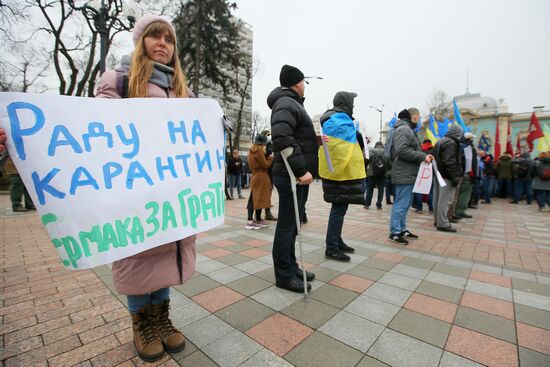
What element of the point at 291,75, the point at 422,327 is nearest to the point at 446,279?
the point at 422,327

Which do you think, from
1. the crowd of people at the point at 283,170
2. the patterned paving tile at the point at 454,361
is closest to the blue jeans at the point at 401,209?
the crowd of people at the point at 283,170

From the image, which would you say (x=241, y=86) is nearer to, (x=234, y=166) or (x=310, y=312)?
(x=234, y=166)

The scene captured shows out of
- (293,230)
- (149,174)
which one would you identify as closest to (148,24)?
(149,174)

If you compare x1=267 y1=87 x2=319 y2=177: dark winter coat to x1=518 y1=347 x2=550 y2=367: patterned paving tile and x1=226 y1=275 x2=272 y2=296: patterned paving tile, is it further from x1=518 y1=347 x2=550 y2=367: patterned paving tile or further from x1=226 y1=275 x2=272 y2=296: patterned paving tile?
x1=518 y1=347 x2=550 y2=367: patterned paving tile

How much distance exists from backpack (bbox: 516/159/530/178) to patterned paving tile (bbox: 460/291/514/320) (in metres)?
11.1

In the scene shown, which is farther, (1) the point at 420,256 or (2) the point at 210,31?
(2) the point at 210,31

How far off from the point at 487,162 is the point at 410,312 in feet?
39.7

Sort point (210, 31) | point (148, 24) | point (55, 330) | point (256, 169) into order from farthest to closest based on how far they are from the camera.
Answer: point (210, 31) → point (256, 169) → point (55, 330) → point (148, 24)

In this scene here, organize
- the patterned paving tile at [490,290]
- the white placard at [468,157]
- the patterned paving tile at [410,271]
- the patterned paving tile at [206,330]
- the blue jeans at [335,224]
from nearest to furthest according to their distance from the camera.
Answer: the patterned paving tile at [206,330] < the patterned paving tile at [490,290] < the patterned paving tile at [410,271] < the blue jeans at [335,224] < the white placard at [468,157]

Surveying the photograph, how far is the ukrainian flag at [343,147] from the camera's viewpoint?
11.5 feet

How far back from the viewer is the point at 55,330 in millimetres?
2090

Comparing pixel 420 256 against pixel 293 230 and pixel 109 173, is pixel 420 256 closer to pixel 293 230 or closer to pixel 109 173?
pixel 293 230

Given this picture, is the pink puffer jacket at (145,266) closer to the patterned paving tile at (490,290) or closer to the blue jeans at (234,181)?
the patterned paving tile at (490,290)

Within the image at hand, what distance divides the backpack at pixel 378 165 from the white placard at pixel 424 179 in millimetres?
3427
